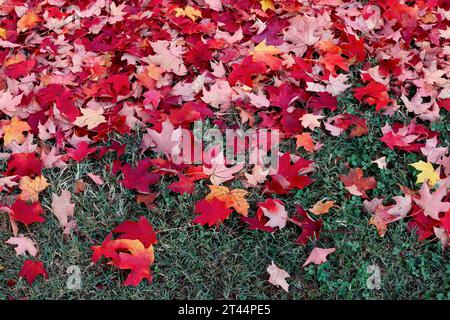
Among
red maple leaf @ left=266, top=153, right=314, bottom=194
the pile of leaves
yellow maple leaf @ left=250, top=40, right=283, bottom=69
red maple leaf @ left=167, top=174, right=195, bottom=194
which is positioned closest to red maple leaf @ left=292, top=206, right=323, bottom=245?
the pile of leaves

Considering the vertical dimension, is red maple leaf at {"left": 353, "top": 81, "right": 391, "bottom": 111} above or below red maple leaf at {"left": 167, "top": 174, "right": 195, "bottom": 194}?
above

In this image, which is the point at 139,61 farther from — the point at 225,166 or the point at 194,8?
the point at 225,166

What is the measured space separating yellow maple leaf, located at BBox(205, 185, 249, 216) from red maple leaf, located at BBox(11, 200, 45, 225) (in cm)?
80

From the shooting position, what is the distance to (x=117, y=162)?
9.00 feet

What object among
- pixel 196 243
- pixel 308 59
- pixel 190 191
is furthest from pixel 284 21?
pixel 196 243

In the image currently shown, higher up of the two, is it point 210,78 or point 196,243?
point 210,78

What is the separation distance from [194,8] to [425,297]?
95.4 inches

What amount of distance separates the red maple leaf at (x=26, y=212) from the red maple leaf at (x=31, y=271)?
0.73ft

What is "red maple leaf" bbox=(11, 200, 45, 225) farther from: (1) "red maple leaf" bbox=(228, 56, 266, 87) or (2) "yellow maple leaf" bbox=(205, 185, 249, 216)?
(1) "red maple leaf" bbox=(228, 56, 266, 87)

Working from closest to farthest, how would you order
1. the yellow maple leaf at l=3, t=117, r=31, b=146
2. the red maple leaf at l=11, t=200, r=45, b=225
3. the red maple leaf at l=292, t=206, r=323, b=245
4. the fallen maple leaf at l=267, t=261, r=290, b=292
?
Answer: the fallen maple leaf at l=267, t=261, r=290, b=292 → the red maple leaf at l=292, t=206, r=323, b=245 → the red maple leaf at l=11, t=200, r=45, b=225 → the yellow maple leaf at l=3, t=117, r=31, b=146

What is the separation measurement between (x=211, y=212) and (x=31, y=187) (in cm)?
91

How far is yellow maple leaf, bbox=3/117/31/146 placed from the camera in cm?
291

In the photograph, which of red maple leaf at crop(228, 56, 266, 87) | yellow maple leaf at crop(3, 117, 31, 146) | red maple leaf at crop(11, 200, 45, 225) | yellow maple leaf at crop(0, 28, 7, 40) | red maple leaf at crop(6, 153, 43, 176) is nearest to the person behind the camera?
red maple leaf at crop(11, 200, 45, 225)

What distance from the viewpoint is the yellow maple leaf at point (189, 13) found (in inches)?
144
